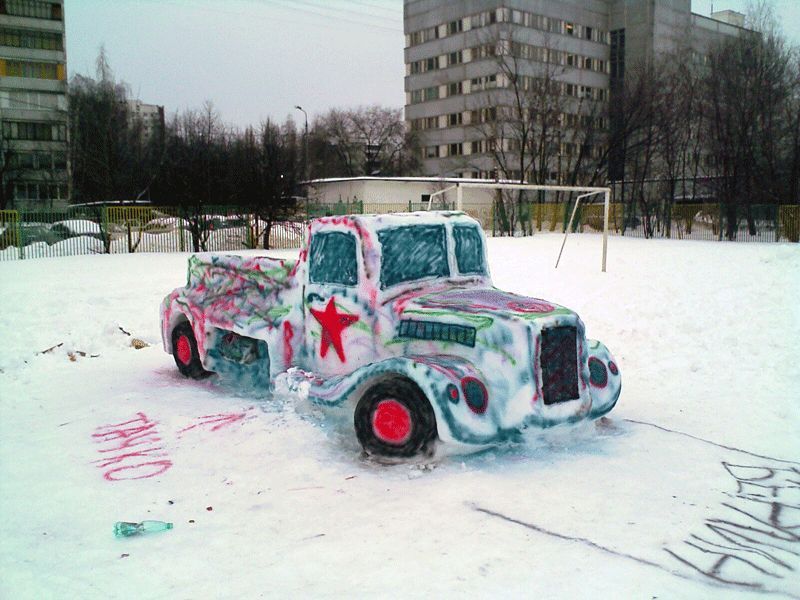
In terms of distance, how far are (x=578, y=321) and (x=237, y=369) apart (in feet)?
12.5

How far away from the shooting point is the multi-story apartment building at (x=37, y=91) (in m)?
65.4

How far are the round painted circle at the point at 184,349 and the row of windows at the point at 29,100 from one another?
67.9 m

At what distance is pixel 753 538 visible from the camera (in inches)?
167

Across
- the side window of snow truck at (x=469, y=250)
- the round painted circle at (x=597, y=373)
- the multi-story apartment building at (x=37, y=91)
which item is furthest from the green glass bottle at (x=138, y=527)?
the multi-story apartment building at (x=37, y=91)

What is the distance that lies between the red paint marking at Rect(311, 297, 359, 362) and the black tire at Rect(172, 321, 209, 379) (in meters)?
2.15

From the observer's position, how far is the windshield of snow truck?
618cm

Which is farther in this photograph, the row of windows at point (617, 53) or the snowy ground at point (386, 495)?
the row of windows at point (617, 53)

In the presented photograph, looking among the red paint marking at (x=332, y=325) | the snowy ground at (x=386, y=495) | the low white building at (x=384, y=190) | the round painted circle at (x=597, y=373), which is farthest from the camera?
the low white building at (x=384, y=190)

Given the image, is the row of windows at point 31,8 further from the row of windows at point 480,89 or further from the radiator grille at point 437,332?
the radiator grille at point 437,332

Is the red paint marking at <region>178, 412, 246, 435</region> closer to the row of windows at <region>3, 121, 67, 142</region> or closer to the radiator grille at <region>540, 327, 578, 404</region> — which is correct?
the radiator grille at <region>540, 327, 578, 404</region>

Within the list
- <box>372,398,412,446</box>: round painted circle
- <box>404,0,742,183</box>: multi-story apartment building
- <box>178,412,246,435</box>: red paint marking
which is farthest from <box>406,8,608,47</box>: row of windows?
<box>372,398,412,446</box>: round painted circle

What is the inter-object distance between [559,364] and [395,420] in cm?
131

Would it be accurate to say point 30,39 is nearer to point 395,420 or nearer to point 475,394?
point 395,420

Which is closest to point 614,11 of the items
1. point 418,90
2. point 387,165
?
point 418,90
